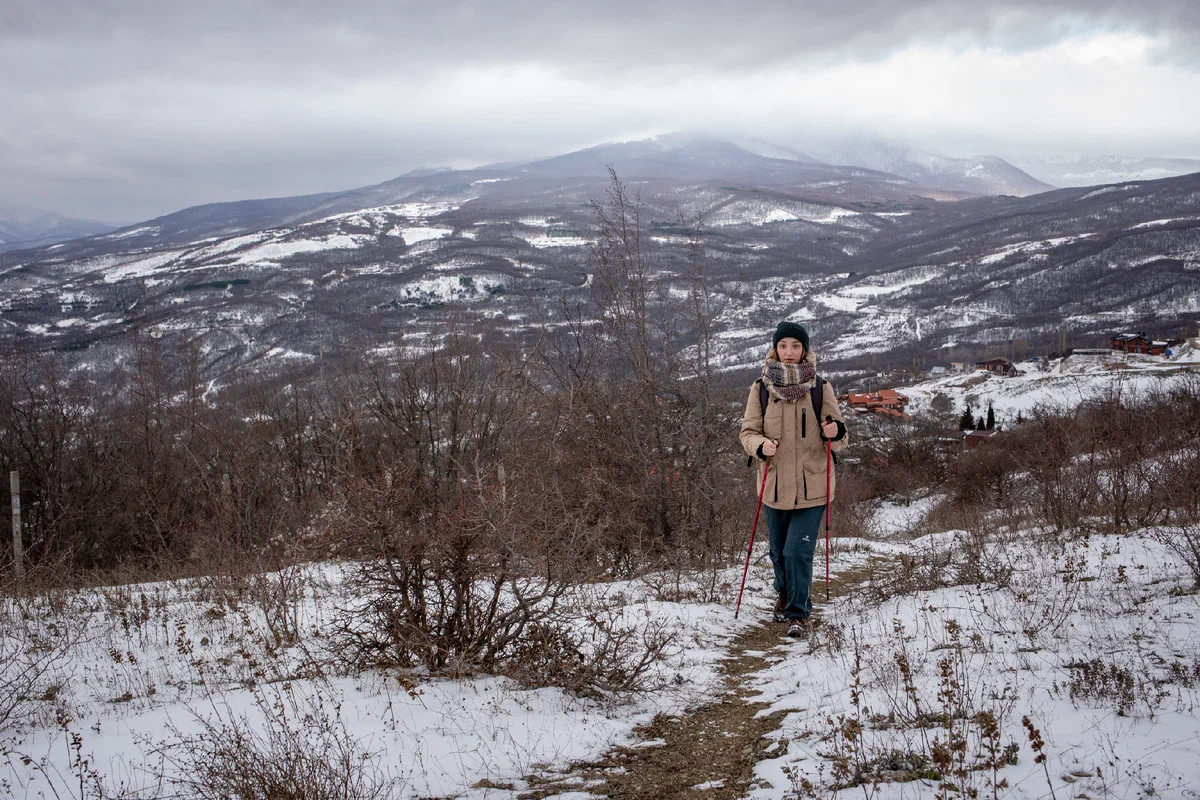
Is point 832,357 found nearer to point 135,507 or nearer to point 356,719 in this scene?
point 135,507

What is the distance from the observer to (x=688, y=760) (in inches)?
141

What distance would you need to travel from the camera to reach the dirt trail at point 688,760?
3225 mm

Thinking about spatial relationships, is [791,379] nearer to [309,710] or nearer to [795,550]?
[795,550]

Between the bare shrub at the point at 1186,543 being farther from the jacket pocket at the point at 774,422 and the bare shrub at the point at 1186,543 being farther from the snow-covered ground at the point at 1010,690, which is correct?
the jacket pocket at the point at 774,422

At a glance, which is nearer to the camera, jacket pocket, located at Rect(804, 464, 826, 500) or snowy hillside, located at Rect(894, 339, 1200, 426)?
jacket pocket, located at Rect(804, 464, 826, 500)

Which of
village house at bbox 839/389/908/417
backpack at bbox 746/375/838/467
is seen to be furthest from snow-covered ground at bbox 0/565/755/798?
village house at bbox 839/389/908/417

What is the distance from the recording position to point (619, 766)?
3512 mm

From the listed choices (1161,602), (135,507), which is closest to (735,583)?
(1161,602)

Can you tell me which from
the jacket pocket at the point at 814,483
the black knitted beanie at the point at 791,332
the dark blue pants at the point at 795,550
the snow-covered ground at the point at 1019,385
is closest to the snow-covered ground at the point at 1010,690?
the dark blue pants at the point at 795,550

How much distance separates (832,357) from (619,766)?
13744 centimetres

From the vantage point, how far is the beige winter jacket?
5.64 meters

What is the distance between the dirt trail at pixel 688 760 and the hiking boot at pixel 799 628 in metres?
1.25

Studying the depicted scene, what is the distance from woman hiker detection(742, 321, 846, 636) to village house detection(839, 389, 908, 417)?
196 ft

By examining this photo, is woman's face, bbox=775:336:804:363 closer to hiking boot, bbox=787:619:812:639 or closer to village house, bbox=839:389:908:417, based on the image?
hiking boot, bbox=787:619:812:639
